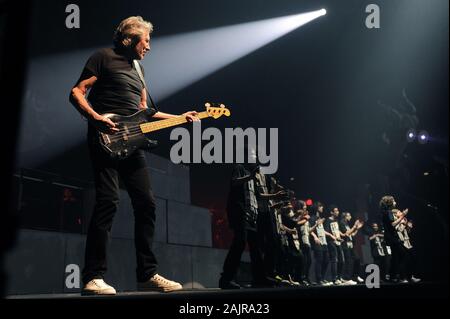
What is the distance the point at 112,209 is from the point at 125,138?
18.6 inches

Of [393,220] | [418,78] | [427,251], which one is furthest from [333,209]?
[418,78]

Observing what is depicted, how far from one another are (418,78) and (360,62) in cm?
168

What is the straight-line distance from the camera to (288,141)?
1497cm

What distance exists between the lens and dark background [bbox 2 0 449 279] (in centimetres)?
737

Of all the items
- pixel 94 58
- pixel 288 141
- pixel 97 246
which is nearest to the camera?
pixel 97 246

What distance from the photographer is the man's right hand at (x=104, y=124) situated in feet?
9.64

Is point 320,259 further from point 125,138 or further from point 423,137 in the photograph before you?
point 125,138

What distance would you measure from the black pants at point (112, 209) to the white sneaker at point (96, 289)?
0.05 meters

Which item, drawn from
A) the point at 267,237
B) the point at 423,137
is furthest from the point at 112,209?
the point at 423,137

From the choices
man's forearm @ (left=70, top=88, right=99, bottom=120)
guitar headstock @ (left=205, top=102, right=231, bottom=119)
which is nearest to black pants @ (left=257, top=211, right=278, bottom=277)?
guitar headstock @ (left=205, top=102, right=231, bottom=119)

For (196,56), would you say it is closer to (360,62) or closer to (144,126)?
(360,62)

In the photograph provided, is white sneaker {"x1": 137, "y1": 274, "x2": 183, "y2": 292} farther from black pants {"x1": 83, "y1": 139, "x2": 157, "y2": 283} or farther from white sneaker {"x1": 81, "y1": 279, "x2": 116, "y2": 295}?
white sneaker {"x1": 81, "y1": 279, "x2": 116, "y2": 295}

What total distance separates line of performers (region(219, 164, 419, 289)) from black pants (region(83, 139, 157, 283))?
6.22 feet

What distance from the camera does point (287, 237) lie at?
8.72 meters
